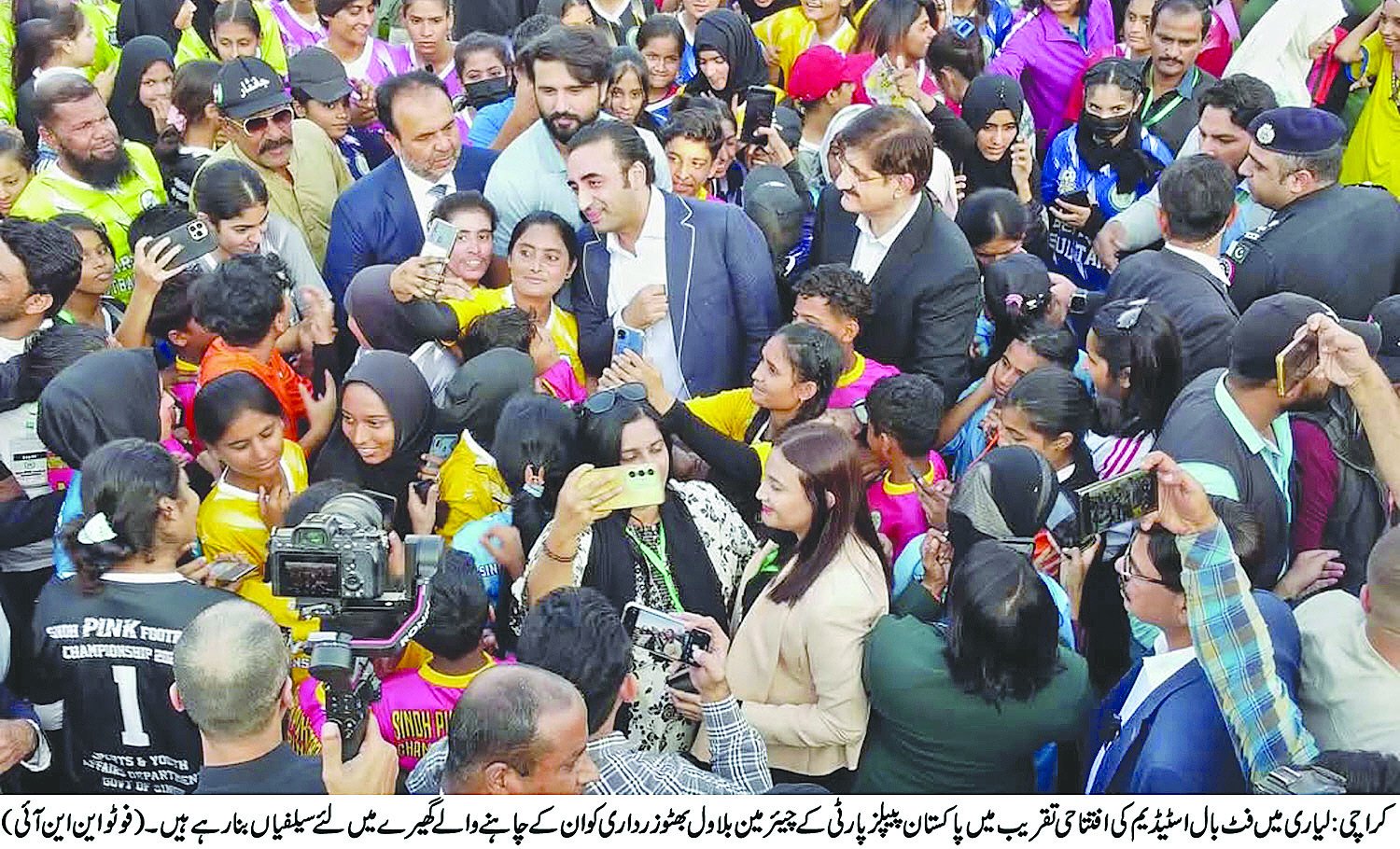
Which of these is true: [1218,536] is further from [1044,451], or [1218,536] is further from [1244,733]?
[1044,451]

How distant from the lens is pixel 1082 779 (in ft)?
9.70

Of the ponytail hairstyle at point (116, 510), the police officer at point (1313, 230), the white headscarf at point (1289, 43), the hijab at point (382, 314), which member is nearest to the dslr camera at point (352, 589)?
the ponytail hairstyle at point (116, 510)

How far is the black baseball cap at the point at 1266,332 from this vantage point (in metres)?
3.30

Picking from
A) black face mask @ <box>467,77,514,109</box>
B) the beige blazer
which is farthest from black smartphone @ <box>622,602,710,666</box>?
black face mask @ <box>467,77,514,109</box>

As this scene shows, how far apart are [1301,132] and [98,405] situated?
354 cm

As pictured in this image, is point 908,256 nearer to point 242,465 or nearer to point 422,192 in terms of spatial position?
point 422,192

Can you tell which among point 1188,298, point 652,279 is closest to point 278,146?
point 652,279

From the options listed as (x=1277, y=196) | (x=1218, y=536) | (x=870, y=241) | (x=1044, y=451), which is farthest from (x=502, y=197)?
(x=1218, y=536)

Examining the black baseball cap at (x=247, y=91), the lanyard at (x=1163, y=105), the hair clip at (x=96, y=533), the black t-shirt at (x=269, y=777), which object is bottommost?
the black t-shirt at (x=269, y=777)

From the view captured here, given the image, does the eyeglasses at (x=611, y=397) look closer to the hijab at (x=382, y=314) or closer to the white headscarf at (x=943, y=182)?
the hijab at (x=382, y=314)

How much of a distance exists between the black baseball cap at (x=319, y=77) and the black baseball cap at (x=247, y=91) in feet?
1.71

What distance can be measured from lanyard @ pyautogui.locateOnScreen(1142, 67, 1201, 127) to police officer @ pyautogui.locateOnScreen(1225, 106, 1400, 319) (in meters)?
1.13

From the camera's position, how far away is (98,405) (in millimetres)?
3529
